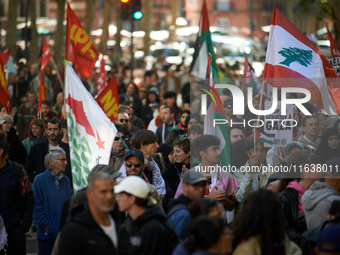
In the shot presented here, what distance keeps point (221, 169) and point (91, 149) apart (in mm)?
1420

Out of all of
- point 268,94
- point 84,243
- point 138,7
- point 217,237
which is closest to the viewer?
point 217,237

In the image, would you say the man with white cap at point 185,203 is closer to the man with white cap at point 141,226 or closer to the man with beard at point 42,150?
the man with white cap at point 141,226

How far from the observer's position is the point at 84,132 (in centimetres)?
884

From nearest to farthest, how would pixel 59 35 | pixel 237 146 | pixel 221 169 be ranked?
pixel 221 169
pixel 237 146
pixel 59 35

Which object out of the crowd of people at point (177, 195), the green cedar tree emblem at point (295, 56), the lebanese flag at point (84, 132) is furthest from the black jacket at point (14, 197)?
the green cedar tree emblem at point (295, 56)

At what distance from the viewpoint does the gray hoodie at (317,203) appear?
704 cm

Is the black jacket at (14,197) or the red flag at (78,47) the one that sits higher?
the red flag at (78,47)

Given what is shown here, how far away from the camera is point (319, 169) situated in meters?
7.61

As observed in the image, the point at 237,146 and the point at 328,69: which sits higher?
the point at 328,69

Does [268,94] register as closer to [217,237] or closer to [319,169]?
[319,169]

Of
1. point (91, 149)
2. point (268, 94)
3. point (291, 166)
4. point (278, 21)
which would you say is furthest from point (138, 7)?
point (291, 166)

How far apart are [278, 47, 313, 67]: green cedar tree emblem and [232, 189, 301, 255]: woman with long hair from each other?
368 cm

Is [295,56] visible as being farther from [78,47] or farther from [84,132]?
[78,47]

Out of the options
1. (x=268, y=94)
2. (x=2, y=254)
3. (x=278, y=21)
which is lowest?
(x=2, y=254)
